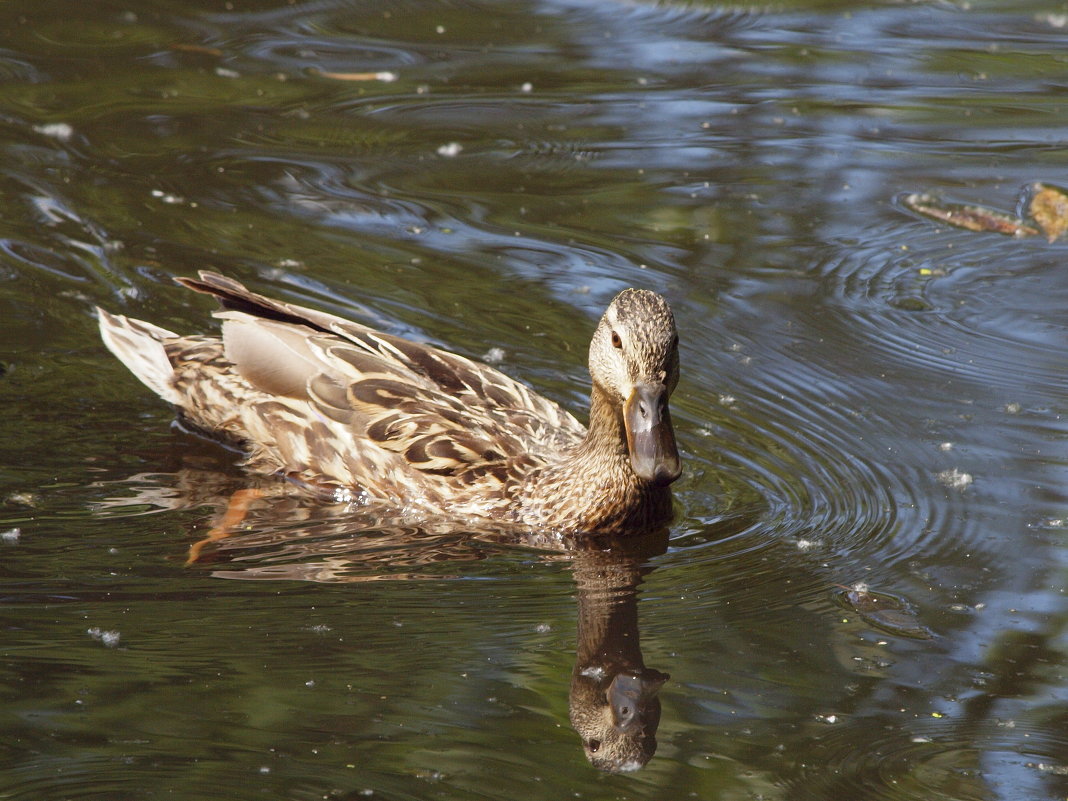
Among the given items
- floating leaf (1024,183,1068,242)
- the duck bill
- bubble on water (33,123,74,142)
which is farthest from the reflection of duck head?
bubble on water (33,123,74,142)

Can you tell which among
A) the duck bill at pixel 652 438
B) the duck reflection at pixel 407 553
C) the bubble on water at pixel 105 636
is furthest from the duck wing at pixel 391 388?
the bubble on water at pixel 105 636

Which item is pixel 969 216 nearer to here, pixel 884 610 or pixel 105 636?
pixel 884 610

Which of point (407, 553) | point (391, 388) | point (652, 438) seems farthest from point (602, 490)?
point (391, 388)

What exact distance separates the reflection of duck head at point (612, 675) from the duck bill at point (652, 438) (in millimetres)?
437

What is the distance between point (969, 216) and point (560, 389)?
11.2 feet

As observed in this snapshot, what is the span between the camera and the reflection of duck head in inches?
196

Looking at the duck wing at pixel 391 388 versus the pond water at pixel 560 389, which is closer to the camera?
the pond water at pixel 560 389

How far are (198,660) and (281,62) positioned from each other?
7917 millimetres

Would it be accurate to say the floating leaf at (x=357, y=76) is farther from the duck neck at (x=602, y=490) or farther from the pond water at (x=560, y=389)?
the duck neck at (x=602, y=490)

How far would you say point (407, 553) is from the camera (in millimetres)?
6535

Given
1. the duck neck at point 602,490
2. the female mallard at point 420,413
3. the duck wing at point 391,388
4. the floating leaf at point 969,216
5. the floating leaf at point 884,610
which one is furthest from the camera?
the floating leaf at point 969,216

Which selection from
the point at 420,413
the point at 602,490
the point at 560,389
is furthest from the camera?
the point at 560,389

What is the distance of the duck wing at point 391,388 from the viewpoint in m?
7.11

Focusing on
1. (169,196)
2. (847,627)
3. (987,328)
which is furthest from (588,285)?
(847,627)
